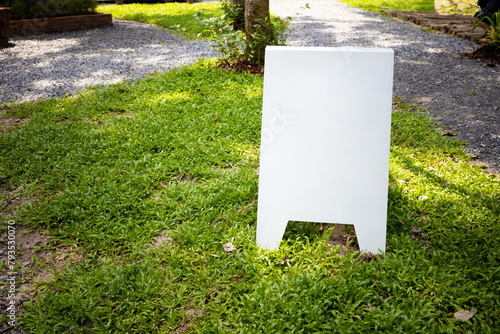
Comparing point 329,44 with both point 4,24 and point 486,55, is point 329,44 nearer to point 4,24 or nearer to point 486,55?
point 486,55

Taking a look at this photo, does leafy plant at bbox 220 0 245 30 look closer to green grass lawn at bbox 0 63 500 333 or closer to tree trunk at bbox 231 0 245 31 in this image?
tree trunk at bbox 231 0 245 31

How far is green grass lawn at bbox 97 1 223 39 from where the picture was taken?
966 centimetres

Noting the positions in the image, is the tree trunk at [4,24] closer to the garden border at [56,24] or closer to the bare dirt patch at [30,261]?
the garden border at [56,24]

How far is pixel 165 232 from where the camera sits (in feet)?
8.13

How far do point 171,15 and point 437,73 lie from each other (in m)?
8.95

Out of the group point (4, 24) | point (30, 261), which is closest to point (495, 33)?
point (30, 261)

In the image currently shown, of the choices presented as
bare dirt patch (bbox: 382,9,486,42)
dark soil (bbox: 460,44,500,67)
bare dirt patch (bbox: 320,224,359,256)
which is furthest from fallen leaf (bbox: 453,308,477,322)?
bare dirt patch (bbox: 382,9,486,42)

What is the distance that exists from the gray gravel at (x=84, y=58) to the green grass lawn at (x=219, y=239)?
191 centimetres

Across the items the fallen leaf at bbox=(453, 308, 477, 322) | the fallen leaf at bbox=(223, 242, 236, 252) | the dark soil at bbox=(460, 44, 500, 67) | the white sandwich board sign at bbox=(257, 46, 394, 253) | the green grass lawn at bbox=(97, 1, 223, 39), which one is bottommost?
the fallen leaf at bbox=(453, 308, 477, 322)

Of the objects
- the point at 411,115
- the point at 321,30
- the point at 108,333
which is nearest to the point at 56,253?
the point at 108,333

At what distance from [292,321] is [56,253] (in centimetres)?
158

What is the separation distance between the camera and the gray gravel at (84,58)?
5627 millimetres

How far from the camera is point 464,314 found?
1.82m

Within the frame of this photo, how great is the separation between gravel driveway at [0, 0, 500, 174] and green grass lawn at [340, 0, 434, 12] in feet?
6.40
